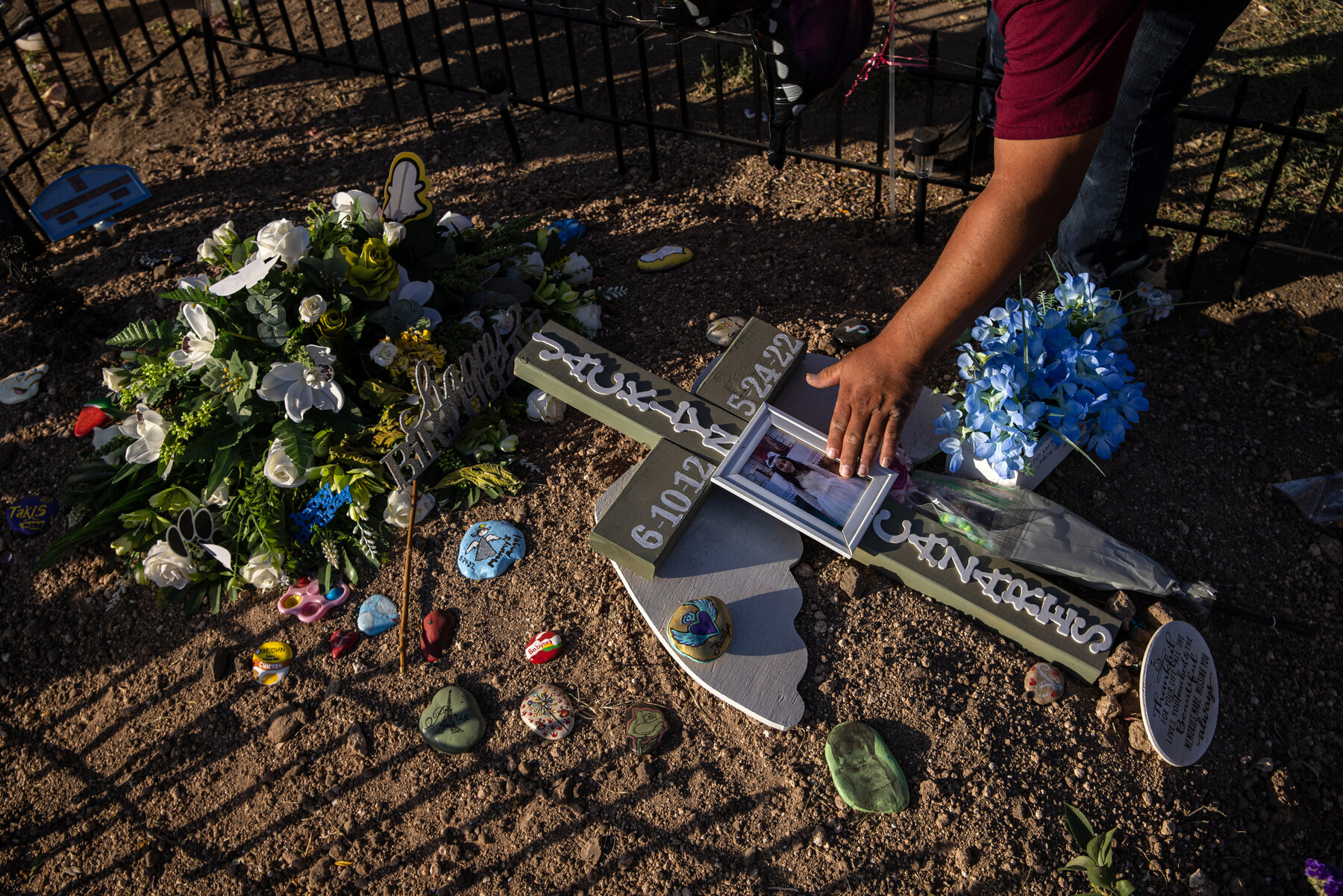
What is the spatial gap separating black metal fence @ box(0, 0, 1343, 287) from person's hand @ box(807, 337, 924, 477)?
5.25 feet

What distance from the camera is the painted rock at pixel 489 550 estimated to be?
3.05 m

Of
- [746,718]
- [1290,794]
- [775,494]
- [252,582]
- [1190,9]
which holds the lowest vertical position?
Answer: [1290,794]

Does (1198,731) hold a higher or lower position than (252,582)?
lower

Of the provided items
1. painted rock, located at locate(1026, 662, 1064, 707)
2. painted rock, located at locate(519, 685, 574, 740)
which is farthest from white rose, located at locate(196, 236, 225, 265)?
painted rock, located at locate(1026, 662, 1064, 707)

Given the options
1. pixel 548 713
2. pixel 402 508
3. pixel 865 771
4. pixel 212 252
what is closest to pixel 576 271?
pixel 402 508

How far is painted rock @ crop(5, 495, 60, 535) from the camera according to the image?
11.4 ft

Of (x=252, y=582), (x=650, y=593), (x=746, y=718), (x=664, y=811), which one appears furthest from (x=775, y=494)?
(x=252, y=582)

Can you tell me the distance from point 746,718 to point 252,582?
184 centimetres

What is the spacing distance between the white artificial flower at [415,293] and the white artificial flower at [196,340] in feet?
2.03

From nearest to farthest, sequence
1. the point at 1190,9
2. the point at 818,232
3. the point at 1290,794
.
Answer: the point at 1290,794 → the point at 1190,9 → the point at 818,232

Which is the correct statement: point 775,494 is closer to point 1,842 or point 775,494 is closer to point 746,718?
point 746,718

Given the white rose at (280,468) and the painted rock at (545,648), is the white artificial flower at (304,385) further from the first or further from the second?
the painted rock at (545,648)

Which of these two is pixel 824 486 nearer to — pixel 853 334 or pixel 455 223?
pixel 853 334

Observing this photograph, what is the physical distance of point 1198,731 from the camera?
2.60m
